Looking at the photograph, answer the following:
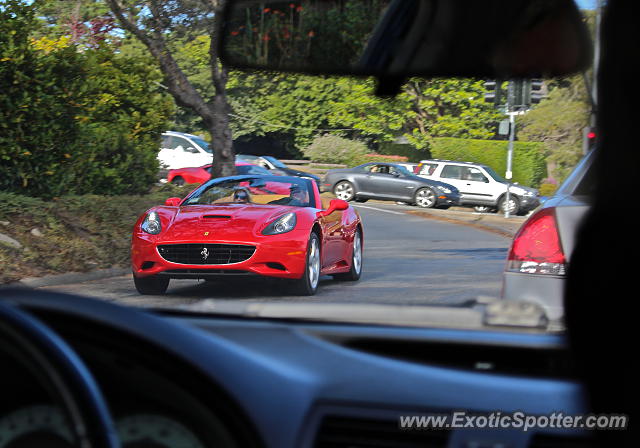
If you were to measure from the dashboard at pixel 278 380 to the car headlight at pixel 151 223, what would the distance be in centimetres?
540

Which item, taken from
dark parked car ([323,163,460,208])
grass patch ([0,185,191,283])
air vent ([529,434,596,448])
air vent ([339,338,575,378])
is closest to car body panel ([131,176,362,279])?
grass patch ([0,185,191,283])

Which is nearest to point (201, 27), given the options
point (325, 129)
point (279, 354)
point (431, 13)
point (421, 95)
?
point (325, 129)

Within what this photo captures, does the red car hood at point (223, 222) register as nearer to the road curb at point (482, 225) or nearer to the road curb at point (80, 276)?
the road curb at point (80, 276)

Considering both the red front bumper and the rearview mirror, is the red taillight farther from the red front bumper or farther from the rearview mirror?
the red front bumper

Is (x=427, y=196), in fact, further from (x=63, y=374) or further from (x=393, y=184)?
(x=63, y=374)

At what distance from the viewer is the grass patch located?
22.3 ft

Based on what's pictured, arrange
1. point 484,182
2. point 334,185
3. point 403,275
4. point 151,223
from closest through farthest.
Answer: point 484,182
point 334,185
point 403,275
point 151,223

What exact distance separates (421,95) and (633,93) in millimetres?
1085

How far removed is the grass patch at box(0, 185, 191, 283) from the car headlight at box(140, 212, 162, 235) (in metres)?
0.14

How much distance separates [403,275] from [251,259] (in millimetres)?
2723

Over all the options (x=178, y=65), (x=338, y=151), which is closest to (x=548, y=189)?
(x=338, y=151)

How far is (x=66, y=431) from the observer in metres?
2.21

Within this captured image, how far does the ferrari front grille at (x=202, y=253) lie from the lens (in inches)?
264

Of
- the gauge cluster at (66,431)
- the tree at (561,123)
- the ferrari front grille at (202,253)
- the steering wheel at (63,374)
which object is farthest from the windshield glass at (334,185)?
the steering wheel at (63,374)
